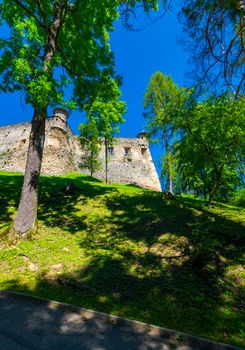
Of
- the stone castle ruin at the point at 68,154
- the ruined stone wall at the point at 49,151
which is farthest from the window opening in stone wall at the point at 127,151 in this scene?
the ruined stone wall at the point at 49,151

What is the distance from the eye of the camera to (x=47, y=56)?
778cm

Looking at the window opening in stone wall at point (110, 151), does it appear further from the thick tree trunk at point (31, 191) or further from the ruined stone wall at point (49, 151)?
the thick tree trunk at point (31, 191)

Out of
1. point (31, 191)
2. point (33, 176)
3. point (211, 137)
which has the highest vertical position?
point (211, 137)

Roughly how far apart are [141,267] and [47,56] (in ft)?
24.6

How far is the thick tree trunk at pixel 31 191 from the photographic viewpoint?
6852 millimetres

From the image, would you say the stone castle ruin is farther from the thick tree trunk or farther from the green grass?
the thick tree trunk

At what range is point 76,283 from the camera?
4.82 metres

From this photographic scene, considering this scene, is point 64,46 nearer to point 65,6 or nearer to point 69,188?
point 65,6

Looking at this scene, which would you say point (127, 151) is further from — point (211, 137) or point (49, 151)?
point (211, 137)

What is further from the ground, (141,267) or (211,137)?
(211,137)

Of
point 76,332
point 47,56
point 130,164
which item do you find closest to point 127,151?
point 130,164

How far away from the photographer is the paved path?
307 centimetres

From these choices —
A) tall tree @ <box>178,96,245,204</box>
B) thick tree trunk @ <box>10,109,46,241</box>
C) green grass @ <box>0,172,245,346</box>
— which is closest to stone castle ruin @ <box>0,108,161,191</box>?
tall tree @ <box>178,96,245,204</box>

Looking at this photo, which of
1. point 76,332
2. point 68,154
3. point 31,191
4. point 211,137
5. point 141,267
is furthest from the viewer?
point 68,154
